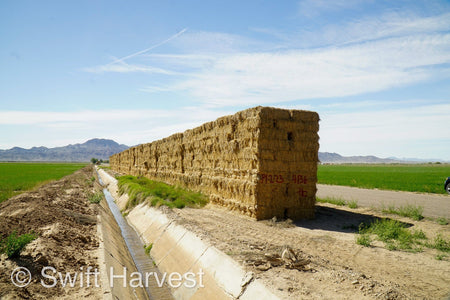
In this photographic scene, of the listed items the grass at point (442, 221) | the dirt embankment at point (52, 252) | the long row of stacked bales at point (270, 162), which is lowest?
the dirt embankment at point (52, 252)

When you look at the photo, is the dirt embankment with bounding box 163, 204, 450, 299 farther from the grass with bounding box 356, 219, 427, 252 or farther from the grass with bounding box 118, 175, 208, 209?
the grass with bounding box 118, 175, 208, 209

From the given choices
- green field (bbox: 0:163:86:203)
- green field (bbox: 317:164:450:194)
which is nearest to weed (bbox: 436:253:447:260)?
green field (bbox: 317:164:450:194)

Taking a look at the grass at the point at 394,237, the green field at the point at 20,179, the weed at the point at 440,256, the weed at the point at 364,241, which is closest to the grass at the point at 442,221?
the grass at the point at 394,237

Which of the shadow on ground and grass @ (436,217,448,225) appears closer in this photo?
grass @ (436,217,448,225)

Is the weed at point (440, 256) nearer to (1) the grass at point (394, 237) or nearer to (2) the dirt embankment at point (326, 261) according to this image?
(2) the dirt embankment at point (326, 261)

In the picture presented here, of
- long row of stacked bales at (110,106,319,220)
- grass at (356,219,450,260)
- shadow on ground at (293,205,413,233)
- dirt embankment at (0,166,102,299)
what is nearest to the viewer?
dirt embankment at (0,166,102,299)

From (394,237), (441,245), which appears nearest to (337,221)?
(394,237)

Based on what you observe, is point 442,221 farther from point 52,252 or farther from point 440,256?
Answer: point 52,252

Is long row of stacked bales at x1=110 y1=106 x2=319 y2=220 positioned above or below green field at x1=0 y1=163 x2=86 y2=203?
above

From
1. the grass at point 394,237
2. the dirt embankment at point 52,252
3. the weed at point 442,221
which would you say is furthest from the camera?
the weed at point 442,221

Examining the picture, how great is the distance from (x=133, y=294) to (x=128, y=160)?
4477 centimetres

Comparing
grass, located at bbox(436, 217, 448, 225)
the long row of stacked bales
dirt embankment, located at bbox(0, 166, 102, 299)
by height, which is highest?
the long row of stacked bales

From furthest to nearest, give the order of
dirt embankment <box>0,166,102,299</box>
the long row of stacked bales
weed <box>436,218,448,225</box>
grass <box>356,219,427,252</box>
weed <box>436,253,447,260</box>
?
the long row of stacked bales
weed <box>436,218,448,225</box>
grass <box>356,219,427,252</box>
weed <box>436,253,447,260</box>
dirt embankment <box>0,166,102,299</box>

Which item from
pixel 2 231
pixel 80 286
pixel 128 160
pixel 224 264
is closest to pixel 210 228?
pixel 224 264
